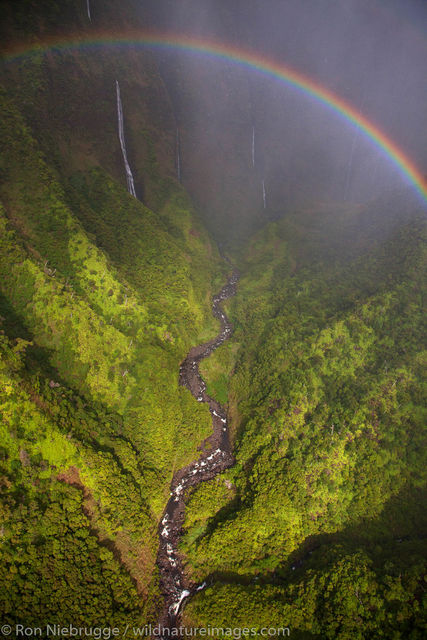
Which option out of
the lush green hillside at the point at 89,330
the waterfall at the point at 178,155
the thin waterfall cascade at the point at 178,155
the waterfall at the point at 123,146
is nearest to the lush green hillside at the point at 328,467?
the lush green hillside at the point at 89,330

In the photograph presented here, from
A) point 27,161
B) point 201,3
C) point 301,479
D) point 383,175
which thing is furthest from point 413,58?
point 301,479

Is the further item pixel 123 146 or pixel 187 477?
pixel 123 146

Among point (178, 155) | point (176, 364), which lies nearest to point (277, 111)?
point (178, 155)

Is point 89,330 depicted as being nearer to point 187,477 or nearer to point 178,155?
point 187,477

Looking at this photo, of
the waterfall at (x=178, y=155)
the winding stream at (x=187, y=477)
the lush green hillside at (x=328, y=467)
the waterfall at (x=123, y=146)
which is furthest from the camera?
the waterfall at (x=178, y=155)

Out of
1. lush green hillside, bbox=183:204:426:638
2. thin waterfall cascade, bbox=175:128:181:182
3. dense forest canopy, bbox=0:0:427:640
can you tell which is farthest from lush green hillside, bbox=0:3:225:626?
lush green hillside, bbox=183:204:426:638

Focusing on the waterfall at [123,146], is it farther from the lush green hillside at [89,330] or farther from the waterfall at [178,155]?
the waterfall at [178,155]

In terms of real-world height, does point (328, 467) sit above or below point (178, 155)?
below
